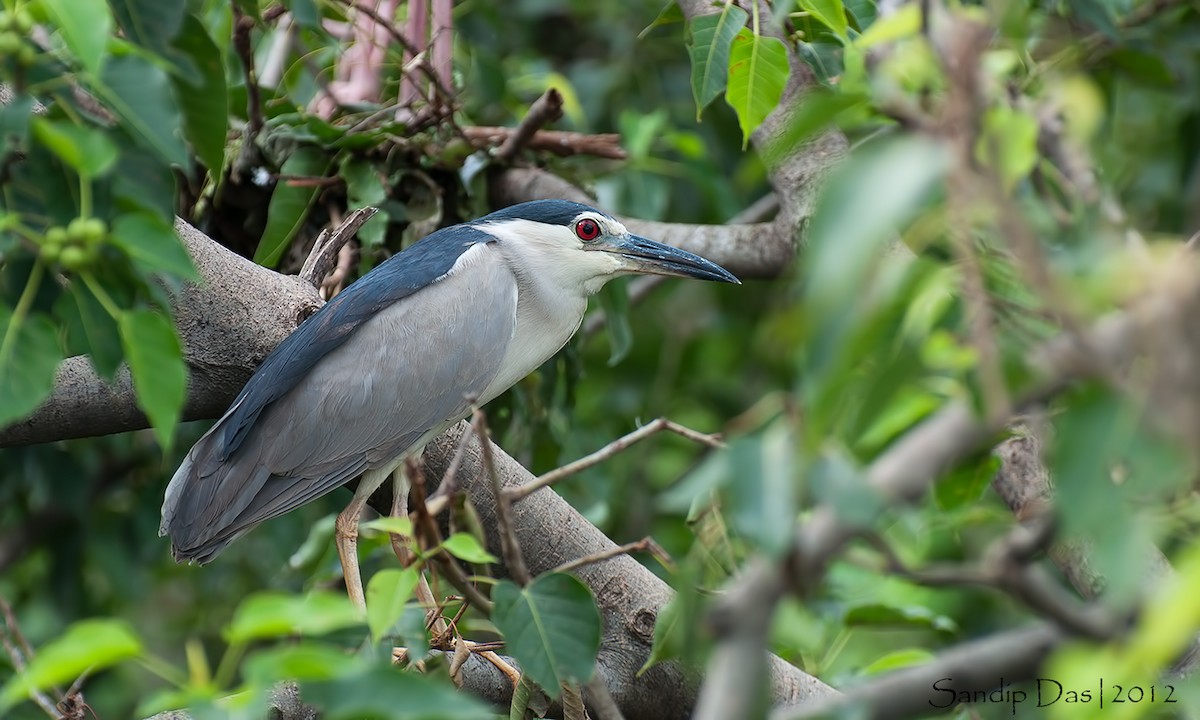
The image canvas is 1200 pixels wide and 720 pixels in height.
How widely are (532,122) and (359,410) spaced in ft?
2.87

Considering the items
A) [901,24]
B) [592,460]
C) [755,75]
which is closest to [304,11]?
[755,75]

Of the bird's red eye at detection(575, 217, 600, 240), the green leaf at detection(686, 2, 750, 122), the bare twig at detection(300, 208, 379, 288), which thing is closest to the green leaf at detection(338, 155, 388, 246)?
the bare twig at detection(300, 208, 379, 288)

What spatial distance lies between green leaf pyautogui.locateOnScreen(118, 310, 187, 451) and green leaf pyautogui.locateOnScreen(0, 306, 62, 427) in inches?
3.9

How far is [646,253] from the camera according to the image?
311 centimetres

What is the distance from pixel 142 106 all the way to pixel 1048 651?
109cm

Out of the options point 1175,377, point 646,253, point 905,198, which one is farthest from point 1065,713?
point 646,253

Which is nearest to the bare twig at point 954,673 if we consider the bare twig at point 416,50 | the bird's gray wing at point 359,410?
the bird's gray wing at point 359,410

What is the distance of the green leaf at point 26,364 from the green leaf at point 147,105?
23 cm

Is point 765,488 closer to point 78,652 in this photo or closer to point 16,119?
point 78,652

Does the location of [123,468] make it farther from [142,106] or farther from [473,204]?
[142,106]

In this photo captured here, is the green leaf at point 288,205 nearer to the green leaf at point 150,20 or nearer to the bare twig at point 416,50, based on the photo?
the bare twig at point 416,50

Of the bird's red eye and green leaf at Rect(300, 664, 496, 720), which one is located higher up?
green leaf at Rect(300, 664, 496, 720)

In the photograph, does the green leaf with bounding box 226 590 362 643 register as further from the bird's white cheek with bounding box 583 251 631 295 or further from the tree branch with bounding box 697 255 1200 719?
the bird's white cheek with bounding box 583 251 631 295

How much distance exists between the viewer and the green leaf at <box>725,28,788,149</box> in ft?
7.02
